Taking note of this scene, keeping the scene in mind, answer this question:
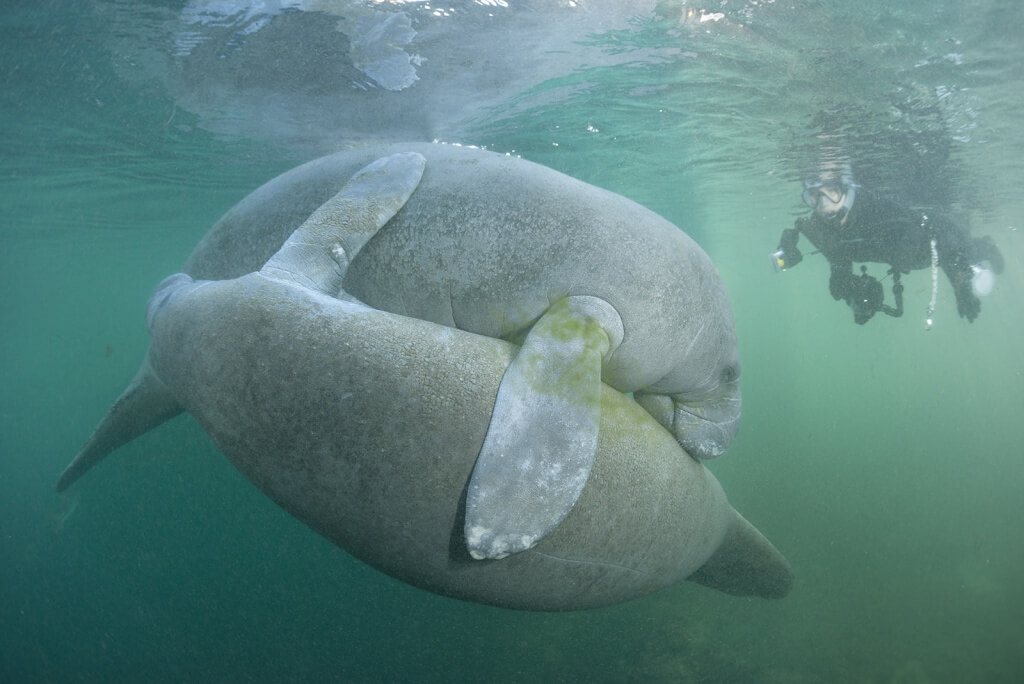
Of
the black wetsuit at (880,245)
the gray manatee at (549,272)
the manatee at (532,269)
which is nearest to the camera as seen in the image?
the manatee at (532,269)

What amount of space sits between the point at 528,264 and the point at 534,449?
127 cm

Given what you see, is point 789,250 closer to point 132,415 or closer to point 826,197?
point 826,197

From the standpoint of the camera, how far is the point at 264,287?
2.50 meters

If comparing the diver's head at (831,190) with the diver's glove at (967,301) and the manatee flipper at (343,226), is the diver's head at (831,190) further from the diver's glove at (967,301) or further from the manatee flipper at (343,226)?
the manatee flipper at (343,226)

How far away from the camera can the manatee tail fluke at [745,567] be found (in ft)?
14.9

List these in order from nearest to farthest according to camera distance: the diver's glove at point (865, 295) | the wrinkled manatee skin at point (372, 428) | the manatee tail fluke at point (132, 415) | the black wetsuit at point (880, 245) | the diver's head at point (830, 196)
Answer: the wrinkled manatee skin at point (372, 428)
the manatee tail fluke at point (132, 415)
the diver's glove at point (865, 295)
the black wetsuit at point (880, 245)
the diver's head at point (830, 196)

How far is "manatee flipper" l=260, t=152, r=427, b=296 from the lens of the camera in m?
2.75

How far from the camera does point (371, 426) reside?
2242mm

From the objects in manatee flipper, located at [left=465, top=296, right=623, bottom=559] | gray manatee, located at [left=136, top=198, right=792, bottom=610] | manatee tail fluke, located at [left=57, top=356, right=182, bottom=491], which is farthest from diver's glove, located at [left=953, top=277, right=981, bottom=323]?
manatee tail fluke, located at [left=57, top=356, right=182, bottom=491]

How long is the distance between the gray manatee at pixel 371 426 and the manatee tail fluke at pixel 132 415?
102 inches

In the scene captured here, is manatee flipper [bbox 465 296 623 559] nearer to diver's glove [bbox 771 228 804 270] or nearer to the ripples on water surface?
the ripples on water surface

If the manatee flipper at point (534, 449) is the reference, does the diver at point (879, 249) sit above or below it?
below

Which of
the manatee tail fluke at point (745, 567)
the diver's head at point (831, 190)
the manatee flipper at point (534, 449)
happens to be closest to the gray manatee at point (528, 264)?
the manatee flipper at point (534, 449)

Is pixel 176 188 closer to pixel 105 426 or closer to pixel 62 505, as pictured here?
pixel 62 505
